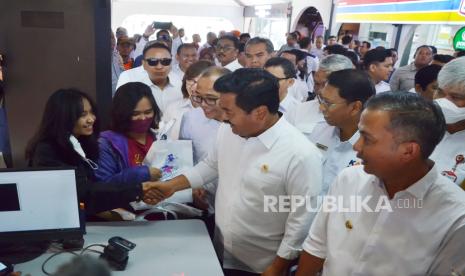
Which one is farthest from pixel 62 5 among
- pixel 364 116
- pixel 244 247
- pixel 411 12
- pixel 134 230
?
pixel 411 12

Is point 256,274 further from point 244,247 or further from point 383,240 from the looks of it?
point 383,240

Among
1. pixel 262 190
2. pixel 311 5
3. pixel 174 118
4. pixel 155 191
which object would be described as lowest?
pixel 155 191

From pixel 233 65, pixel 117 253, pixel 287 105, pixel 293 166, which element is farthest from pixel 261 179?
pixel 233 65

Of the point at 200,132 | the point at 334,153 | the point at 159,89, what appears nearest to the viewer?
the point at 334,153

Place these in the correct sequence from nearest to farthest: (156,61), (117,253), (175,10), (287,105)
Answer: (117,253), (287,105), (156,61), (175,10)

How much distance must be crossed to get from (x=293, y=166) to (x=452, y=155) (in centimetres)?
106

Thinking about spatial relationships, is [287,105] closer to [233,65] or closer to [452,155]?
[452,155]

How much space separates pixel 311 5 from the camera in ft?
35.4

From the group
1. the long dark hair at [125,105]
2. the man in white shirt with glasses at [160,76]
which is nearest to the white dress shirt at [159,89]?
the man in white shirt with glasses at [160,76]

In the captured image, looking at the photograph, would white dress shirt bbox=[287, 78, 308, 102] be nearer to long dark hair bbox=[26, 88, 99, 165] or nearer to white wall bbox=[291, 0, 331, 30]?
long dark hair bbox=[26, 88, 99, 165]

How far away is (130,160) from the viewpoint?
2.11m

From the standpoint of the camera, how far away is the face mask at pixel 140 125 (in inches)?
85.0

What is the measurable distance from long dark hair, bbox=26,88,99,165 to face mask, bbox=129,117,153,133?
0.24 metres

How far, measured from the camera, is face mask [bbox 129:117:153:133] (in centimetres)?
216
